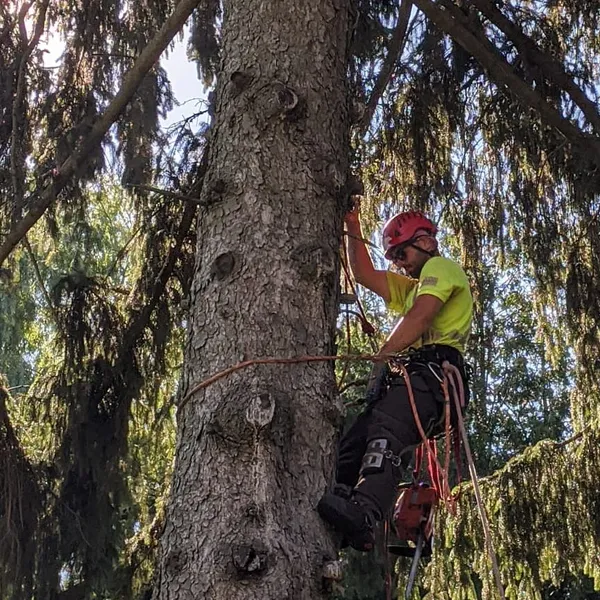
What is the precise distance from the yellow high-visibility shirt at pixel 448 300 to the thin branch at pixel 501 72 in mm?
982

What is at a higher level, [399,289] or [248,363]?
[399,289]

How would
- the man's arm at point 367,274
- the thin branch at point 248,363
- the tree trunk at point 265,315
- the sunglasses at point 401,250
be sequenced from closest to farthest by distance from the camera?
the tree trunk at point 265,315, the thin branch at point 248,363, the sunglasses at point 401,250, the man's arm at point 367,274

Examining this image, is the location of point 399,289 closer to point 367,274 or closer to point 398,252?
point 367,274

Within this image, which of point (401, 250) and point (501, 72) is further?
point (501, 72)

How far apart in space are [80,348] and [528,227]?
2440 millimetres

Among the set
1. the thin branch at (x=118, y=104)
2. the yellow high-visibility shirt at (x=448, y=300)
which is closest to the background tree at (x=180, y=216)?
the thin branch at (x=118, y=104)

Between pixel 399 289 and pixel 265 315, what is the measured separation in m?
1.57

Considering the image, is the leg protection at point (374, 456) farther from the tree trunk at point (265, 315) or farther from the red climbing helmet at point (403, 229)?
the red climbing helmet at point (403, 229)

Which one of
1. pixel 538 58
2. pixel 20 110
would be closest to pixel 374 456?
pixel 538 58

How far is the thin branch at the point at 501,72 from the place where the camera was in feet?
13.0

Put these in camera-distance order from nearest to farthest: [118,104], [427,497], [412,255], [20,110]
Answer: [427,497], [118,104], [412,255], [20,110]

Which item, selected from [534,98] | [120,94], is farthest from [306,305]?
[534,98]

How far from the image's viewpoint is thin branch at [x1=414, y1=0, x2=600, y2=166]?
3959 mm

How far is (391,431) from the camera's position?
316 centimetres
